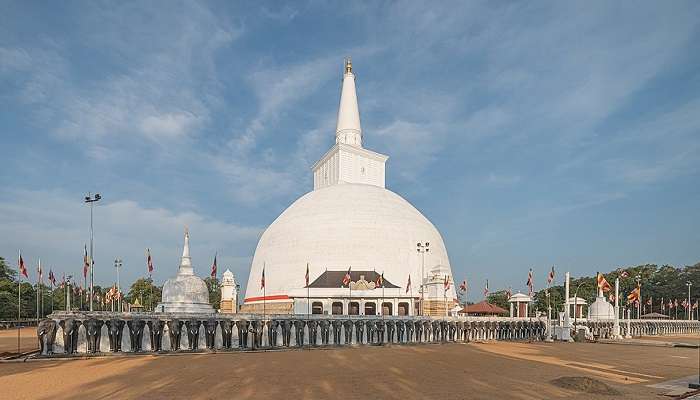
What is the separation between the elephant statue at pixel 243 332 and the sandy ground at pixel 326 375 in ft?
7.80

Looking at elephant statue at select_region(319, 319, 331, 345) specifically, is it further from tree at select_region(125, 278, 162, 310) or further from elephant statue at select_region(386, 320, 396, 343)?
tree at select_region(125, 278, 162, 310)

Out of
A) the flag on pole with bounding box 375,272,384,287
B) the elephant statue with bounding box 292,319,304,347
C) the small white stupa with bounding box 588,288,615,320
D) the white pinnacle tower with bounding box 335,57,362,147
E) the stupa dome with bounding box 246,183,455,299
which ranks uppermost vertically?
the white pinnacle tower with bounding box 335,57,362,147

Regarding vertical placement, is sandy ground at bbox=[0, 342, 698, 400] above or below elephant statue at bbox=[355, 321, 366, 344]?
above

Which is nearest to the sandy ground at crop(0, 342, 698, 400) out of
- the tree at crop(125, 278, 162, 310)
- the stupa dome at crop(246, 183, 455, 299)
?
the stupa dome at crop(246, 183, 455, 299)

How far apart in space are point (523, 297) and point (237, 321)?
148 feet

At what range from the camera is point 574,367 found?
24094 millimetres

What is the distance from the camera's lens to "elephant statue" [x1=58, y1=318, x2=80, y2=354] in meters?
25.8

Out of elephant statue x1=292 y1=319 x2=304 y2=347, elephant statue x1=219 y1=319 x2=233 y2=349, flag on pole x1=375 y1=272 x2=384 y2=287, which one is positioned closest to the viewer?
elephant statue x1=219 y1=319 x2=233 y2=349

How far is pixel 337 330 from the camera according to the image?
118 feet

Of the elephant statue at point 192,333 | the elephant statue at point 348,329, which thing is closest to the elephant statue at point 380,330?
the elephant statue at point 348,329

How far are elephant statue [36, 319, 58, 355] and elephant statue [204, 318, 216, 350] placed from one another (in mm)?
7821

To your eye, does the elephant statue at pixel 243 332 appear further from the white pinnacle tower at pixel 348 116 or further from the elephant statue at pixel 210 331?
the white pinnacle tower at pixel 348 116

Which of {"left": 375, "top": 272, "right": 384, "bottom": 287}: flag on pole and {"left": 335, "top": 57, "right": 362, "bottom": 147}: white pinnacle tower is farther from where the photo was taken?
{"left": 335, "top": 57, "right": 362, "bottom": 147}: white pinnacle tower

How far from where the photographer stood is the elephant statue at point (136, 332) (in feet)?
91.2
